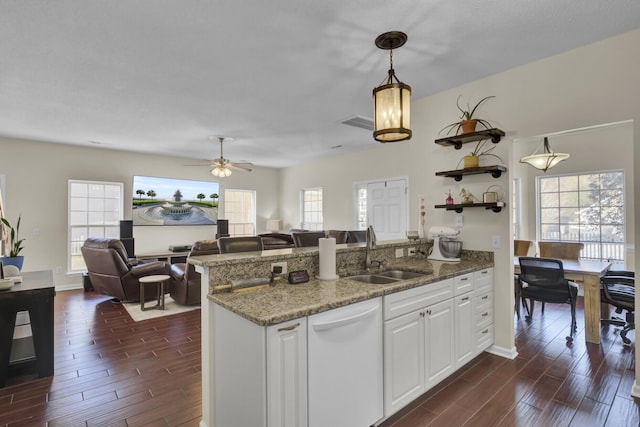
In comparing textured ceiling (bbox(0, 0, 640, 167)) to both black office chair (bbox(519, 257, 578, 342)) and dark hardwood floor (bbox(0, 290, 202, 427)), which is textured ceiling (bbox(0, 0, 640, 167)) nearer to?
black office chair (bbox(519, 257, 578, 342))

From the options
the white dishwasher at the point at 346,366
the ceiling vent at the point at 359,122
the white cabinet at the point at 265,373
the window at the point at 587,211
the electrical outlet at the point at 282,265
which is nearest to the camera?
the white cabinet at the point at 265,373

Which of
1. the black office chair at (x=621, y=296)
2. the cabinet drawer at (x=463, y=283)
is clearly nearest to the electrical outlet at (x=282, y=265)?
the cabinet drawer at (x=463, y=283)

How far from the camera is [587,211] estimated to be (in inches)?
201

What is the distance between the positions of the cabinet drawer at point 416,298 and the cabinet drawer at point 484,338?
0.70 metres

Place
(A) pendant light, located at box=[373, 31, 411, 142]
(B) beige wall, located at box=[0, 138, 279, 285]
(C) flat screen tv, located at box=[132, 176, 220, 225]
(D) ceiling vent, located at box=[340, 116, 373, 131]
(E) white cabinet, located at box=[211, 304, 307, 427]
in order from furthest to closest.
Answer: (C) flat screen tv, located at box=[132, 176, 220, 225] → (B) beige wall, located at box=[0, 138, 279, 285] → (D) ceiling vent, located at box=[340, 116, 373, 131] → (A) pendant light, located at box=[373, 31, 411, 142] → (E) white cabinet, located at box=[211, 304, 307, 427]

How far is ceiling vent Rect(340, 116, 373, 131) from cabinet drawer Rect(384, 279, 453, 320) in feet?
8.82

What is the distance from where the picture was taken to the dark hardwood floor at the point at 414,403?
204cm

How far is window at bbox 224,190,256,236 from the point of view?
792 cm

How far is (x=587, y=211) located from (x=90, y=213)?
886 centimetres

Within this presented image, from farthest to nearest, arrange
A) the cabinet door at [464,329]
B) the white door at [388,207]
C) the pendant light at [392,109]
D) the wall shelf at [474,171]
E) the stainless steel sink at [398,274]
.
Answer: the white door at [388,207], the wall shelf at [474,171], the stainless steel sink at [398,274], the cabinet door at [464,329], the pendant light at [392,109]

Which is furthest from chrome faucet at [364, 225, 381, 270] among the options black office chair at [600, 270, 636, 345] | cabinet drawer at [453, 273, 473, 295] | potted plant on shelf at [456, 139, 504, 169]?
black office chair at [600, 270, 636, 345]

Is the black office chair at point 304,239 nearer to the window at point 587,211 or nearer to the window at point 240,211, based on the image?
the window at point 587,211

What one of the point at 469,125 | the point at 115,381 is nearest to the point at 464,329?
the point at 469,125

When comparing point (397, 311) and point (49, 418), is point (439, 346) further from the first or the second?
point (49, 418)
